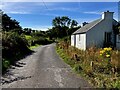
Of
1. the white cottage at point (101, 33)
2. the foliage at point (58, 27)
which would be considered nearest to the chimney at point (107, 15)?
the white cottage at point (101, 33)

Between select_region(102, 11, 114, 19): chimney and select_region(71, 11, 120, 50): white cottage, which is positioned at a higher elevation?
select_region(102, 11, 114, 19): chimney

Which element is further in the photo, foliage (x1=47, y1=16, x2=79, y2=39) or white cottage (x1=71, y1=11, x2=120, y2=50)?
foliage (x1=47, y1=16, x2=79, y2=39)

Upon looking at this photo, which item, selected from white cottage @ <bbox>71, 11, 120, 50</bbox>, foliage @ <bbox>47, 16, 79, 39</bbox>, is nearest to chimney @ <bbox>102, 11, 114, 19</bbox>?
white cottage @ <bbox>71, 11, 120, 50</bbox>

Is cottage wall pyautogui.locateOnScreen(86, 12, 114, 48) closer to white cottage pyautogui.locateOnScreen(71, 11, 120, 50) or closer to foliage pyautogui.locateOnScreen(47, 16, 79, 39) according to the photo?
white cottage pyautogui.locateOnScreen(71, 11, 120, 50)

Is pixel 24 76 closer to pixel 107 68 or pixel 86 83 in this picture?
pixel 86 83

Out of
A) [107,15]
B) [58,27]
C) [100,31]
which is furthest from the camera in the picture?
[58,27]

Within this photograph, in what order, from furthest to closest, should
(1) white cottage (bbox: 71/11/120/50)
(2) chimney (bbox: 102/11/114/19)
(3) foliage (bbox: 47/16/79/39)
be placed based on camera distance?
(3) foliage (bbox: 47/16/79/39), (2) chimney (bbox: 102/11/114/19), (1) white cottage (bbox: 71/11/120/50)

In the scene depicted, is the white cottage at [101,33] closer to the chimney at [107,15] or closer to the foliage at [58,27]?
the chimney at [107,15]

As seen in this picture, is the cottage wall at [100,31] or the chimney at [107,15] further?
the chimney at [107,15]

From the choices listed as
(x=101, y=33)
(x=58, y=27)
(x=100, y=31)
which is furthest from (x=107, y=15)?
(x=58, y=27)

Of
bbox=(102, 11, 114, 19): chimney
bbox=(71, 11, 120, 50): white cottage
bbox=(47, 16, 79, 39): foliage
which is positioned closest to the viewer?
bbox=(71, 11, 120, 50): white cottage

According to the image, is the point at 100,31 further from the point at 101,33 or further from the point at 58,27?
the point at 58,27

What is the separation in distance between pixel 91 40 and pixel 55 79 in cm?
1878

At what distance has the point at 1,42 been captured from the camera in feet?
69.0
